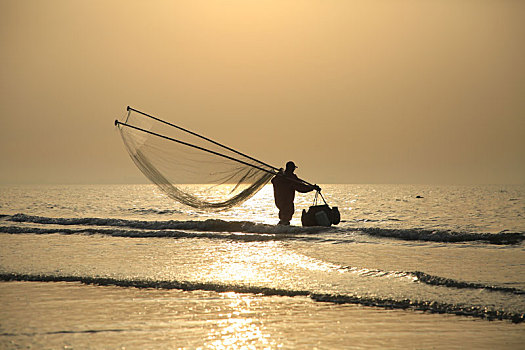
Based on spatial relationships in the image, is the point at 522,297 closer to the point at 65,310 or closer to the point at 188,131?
the point at 65,310

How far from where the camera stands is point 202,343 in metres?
5.17

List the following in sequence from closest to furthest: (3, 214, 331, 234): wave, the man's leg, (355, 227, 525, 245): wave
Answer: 1. (355, 227, 525, 245): wave
2. the man's leg
3. (3, 214, 331, 234): wave

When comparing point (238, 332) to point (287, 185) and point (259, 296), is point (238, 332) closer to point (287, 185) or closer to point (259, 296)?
point (259, 296)

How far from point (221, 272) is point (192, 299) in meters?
2.01

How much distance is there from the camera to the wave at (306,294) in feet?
21.1

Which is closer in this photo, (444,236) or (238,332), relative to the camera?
(238,332)

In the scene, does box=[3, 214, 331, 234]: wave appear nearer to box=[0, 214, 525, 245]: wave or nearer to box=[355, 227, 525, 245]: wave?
box=[0, 214, 525, 245]: wave

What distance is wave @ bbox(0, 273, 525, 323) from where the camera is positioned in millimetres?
6418

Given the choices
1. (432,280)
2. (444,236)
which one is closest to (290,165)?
(444,236)

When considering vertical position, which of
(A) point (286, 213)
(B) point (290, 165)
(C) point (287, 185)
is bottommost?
(A) point (286, 213)

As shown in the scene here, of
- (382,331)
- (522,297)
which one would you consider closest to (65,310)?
(382,331)

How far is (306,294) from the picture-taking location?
291 inches

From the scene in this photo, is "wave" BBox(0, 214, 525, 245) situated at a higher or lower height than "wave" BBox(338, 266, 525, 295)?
higher

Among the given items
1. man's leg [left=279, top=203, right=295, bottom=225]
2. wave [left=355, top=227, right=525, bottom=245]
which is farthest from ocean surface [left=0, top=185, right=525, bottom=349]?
man's leg [left=279, top=203, right=295, bottom=225]
